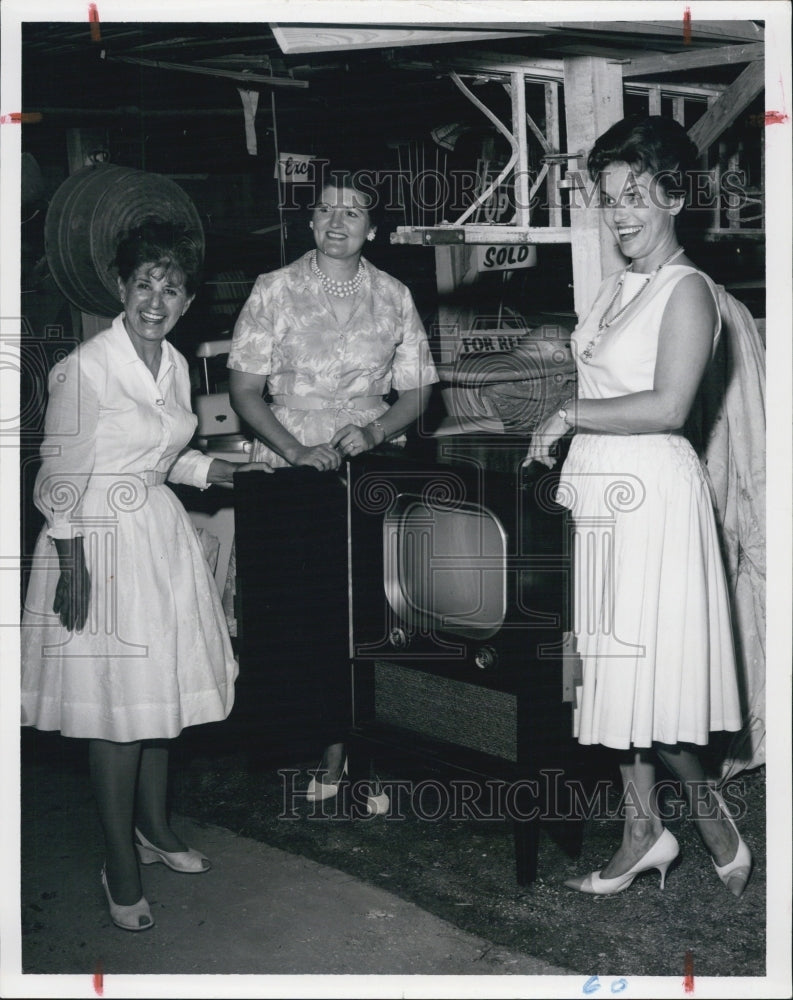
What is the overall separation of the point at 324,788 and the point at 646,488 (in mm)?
1556

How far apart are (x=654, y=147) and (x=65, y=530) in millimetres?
1763

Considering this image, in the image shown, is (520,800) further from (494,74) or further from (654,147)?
(494,74)

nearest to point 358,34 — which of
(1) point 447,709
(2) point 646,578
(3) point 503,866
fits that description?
(2) point 646,578

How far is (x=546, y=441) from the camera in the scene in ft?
9.95

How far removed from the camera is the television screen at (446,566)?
3098 mm

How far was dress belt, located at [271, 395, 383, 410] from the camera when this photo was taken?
3463 mm

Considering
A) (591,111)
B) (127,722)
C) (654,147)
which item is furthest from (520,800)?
(591,111)

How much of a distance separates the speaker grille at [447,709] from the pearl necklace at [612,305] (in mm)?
966

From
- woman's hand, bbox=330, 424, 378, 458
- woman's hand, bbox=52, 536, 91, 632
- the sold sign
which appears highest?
the sold sign

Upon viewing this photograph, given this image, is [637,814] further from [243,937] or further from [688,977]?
[243,937]

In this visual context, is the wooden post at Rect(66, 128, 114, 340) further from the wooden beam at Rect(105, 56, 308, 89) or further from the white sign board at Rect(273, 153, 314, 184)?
the white sign board at Rect(273, 153, 314, 184)

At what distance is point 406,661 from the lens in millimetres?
3344

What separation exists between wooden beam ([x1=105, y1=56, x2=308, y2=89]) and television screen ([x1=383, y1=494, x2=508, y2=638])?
195 cm

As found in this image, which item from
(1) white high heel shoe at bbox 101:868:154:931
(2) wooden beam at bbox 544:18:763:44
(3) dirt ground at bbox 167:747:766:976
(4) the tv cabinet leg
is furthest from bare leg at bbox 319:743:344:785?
(2) wooden beam at bbox 544:18:763:44
